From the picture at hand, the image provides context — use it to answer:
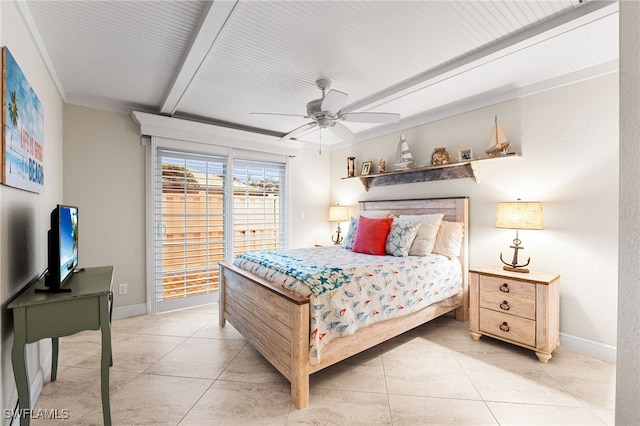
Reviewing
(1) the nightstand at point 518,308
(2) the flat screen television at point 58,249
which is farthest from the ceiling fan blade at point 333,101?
(1) the nightstand at point 518,308

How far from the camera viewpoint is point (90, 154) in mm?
3150

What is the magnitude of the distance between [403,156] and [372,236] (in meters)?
1.24

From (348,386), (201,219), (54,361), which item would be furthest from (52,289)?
(201,219)

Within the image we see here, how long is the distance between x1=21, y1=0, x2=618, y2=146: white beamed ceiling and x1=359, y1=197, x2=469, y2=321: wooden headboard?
1.09 meters

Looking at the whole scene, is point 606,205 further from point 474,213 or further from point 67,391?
point 67,391

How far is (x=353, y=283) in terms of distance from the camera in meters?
2.15

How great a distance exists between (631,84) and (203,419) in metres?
2.51

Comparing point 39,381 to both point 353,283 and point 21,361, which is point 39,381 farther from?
point 353,283

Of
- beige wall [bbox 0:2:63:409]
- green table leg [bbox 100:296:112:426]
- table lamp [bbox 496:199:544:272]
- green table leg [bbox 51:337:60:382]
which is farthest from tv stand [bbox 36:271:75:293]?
table lamp [bbox 496:199:544:272]

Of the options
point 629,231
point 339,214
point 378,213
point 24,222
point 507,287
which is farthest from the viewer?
point 339,214

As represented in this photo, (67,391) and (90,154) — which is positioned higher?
(90,154)

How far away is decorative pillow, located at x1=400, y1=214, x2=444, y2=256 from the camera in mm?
3025

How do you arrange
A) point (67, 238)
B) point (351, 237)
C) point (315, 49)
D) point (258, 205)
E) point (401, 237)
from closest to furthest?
point (67, 238) → point (315, 49) → point (401, 237) → point (351, 237) → point (258, 205)

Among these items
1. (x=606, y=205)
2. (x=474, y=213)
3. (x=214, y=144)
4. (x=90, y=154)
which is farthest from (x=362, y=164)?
(x=90, y=154)
